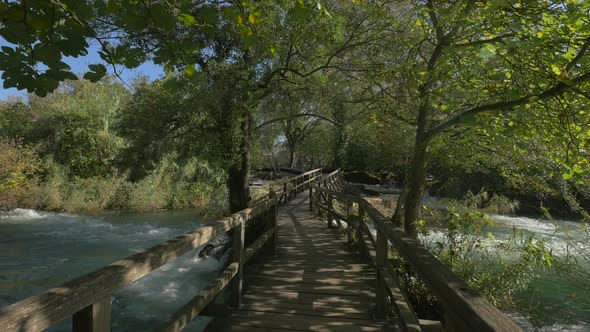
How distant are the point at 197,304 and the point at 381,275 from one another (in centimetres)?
192

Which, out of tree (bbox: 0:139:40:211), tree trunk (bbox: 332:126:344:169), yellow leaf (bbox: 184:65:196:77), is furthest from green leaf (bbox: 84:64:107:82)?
tree trunk (bbox: 332:126:344:169)

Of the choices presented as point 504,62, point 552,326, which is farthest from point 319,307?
point 552,326

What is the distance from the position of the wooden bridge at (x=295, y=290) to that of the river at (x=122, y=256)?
2325 millimetres

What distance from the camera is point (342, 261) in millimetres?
6633

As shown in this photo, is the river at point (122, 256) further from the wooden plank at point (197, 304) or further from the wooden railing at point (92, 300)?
the wooden railing at point (92, 300)

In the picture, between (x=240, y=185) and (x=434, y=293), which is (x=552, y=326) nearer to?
(x=434, y=293)

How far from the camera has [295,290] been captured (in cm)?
493

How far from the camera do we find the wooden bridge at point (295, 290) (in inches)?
62.4

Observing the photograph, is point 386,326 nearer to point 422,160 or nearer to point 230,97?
point 422,160

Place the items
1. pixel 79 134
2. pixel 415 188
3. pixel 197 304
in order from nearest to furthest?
pixel 197 304
pixel 415 188
pixel 79 134

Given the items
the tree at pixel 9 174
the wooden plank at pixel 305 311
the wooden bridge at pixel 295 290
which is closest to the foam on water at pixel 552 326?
the wooden bridge at pixel 295 290

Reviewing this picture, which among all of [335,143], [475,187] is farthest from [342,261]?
[335,143]

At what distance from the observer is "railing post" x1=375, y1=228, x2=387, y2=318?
4031 millimetres

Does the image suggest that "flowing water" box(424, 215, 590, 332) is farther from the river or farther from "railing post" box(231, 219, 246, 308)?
"railing post" box(231, 219, 246, 308)
